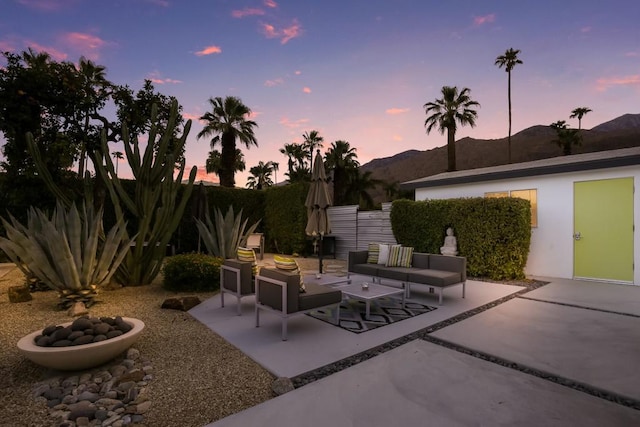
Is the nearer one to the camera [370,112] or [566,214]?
[566,214]

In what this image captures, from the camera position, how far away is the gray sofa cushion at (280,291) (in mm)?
4121

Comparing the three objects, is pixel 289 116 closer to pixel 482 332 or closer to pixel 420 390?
pixel 482 332

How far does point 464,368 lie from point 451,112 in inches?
864

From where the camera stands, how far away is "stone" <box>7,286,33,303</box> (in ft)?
18.3

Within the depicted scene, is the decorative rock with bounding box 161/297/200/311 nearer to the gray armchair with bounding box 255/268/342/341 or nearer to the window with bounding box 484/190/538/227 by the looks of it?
the gray armchair with bounding box 255/268/342/341

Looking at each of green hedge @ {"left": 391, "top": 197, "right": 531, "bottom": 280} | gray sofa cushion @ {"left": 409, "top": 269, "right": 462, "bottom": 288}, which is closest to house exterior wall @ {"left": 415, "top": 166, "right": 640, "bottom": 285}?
green hedge @ {"left": 391, "top": 197, "right": 531, "bottom": 280}

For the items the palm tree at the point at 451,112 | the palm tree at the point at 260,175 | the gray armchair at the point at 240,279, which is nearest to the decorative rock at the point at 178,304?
the gray armchair at the point at 240,279

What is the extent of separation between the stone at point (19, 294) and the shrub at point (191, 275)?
86.9 inches

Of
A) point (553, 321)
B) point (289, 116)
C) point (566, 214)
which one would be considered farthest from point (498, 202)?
point (289, 116)

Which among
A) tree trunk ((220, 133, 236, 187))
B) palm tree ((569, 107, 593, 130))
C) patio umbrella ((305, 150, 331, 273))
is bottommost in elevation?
patio umbrella ((305, 150, 331, 273))

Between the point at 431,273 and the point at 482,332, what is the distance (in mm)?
1801

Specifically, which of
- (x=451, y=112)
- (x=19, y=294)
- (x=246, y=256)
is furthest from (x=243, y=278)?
(x=451, y=112)

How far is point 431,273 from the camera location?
598cm

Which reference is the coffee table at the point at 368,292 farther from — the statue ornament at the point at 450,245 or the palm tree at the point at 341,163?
the palm tree at the point at 341,163
